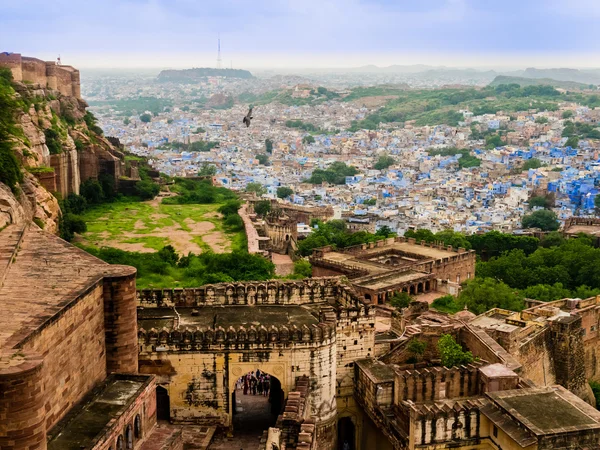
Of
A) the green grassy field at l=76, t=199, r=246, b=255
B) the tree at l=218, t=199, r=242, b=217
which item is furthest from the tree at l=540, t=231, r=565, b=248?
the green grassy field at l=76, t=199, r=246, b=255

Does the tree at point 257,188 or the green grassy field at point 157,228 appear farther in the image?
the tree at point 257,188

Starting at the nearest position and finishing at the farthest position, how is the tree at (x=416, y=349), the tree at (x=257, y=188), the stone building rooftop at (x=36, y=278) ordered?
1. the stone building rooftop at (x=36, y=278)
2. the tree at (x=416, y=349)
3. the tree at (x=257, y=188)

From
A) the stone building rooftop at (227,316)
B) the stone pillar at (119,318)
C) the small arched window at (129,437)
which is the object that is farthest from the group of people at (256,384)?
the small arched window at (129,437)

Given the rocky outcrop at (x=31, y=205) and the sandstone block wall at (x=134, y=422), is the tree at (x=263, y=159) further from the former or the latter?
the sandstone block wall at (x=134, y=422)

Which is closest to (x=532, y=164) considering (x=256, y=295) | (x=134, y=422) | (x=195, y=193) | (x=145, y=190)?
(x=195, y=193)

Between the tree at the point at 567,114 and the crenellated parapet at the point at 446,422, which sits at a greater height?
the tree at the point at 567,114

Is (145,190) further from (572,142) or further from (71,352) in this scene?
(572,142)

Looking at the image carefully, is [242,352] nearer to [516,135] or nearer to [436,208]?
[436,208]
